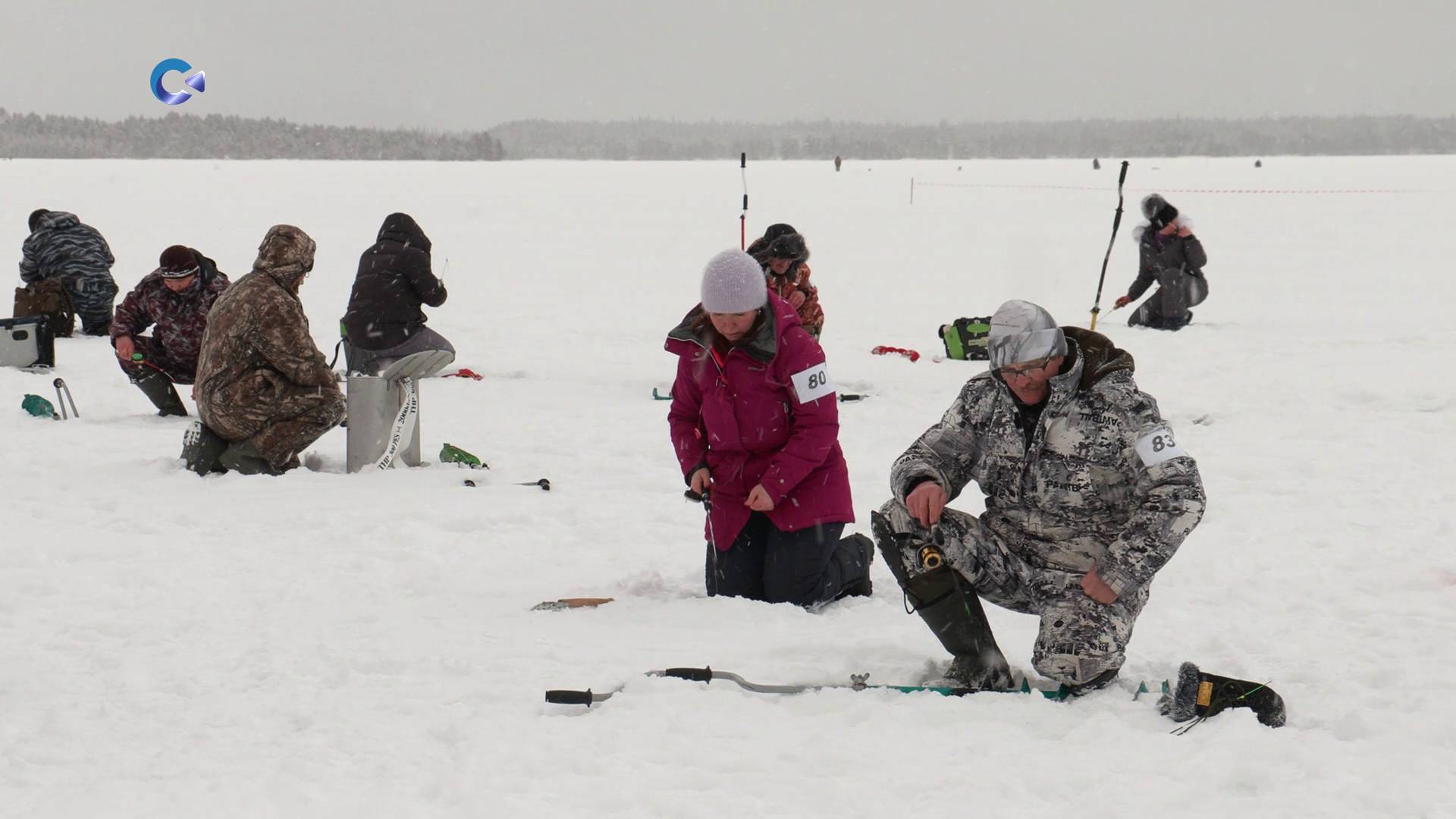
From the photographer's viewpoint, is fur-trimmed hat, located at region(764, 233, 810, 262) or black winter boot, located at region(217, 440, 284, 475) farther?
fur-trimmed hat, located at region(764, 233, 810, 262)

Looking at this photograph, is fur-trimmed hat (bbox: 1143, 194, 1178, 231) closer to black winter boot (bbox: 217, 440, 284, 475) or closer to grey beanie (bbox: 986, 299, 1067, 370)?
black winter boot (bbox: 217, 440, 284, 475)

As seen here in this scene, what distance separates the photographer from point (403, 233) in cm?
819

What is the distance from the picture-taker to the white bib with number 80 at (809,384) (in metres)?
4.46

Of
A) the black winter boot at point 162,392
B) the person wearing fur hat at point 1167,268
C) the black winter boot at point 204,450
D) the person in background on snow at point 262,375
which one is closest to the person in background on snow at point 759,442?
the person in background on snow at point 262,375

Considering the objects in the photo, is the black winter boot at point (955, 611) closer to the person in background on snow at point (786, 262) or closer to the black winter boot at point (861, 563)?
the black winter boot at point (861, 563)

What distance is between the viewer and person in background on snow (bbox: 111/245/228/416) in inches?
324

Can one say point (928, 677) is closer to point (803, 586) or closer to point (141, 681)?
point (803, 586)

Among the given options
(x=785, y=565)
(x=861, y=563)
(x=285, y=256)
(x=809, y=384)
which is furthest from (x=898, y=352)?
(x=809, y=384)

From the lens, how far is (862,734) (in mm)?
3443

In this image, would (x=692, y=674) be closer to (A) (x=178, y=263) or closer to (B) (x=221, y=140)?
(A) (x=178, y=263)

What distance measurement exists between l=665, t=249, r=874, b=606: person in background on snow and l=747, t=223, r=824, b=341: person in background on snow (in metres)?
3.56

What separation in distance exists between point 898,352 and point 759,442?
7710 millimetres

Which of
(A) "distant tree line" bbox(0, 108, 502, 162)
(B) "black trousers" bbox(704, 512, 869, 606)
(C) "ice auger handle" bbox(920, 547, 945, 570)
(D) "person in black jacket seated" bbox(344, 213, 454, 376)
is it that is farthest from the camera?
(A) "distant tree line" bbox(0, 108, 502, 162)

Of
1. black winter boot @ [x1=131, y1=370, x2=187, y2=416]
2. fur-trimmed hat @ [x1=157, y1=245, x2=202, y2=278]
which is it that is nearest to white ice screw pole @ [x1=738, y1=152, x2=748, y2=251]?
fur-trimmed hat @ [x1=157, y1=245, x2=202, y2=278]
